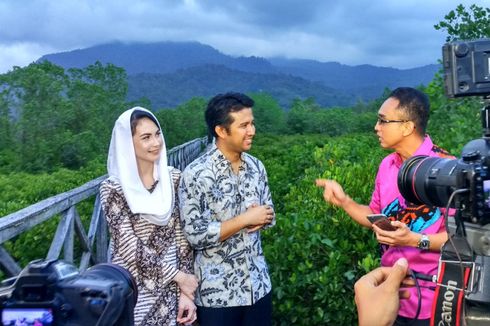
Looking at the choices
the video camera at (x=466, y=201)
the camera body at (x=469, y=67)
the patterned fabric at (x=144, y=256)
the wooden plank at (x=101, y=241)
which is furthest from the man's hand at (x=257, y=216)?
the wooden plank at (x=101, y=241)

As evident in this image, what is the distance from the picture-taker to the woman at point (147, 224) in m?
2.56

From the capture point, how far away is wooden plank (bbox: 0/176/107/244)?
2479mm

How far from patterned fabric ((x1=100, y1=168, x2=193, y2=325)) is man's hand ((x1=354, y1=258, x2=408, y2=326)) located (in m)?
0.93

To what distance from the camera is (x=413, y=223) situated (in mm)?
2346

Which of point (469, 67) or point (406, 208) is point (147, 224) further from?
point (469, 67)

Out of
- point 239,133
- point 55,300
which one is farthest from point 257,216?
point 55,300

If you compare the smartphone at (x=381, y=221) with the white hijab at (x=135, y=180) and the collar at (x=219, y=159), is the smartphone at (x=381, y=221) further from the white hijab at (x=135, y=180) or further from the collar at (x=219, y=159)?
the white hijab at (x=135, y=180)

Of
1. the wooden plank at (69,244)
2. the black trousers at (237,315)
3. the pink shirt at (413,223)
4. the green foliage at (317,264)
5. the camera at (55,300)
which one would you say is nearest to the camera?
the camera at (55,300)

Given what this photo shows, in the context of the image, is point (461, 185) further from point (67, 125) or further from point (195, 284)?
point (67, 125)

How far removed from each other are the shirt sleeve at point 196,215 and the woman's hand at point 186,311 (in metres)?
0.22

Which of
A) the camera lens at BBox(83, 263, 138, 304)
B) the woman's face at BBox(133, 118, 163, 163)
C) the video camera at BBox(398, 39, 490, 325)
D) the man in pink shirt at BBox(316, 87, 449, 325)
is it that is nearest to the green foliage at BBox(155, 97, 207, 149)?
the woman's face at BBox(133, 118, 163, 163)

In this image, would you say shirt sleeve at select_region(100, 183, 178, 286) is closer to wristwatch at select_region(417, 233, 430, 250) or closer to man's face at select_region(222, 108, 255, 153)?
man's face at select_region(222, 108, 255, 153)

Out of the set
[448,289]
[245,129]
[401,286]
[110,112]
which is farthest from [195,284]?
[110,112]

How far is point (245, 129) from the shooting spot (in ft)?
8.93
